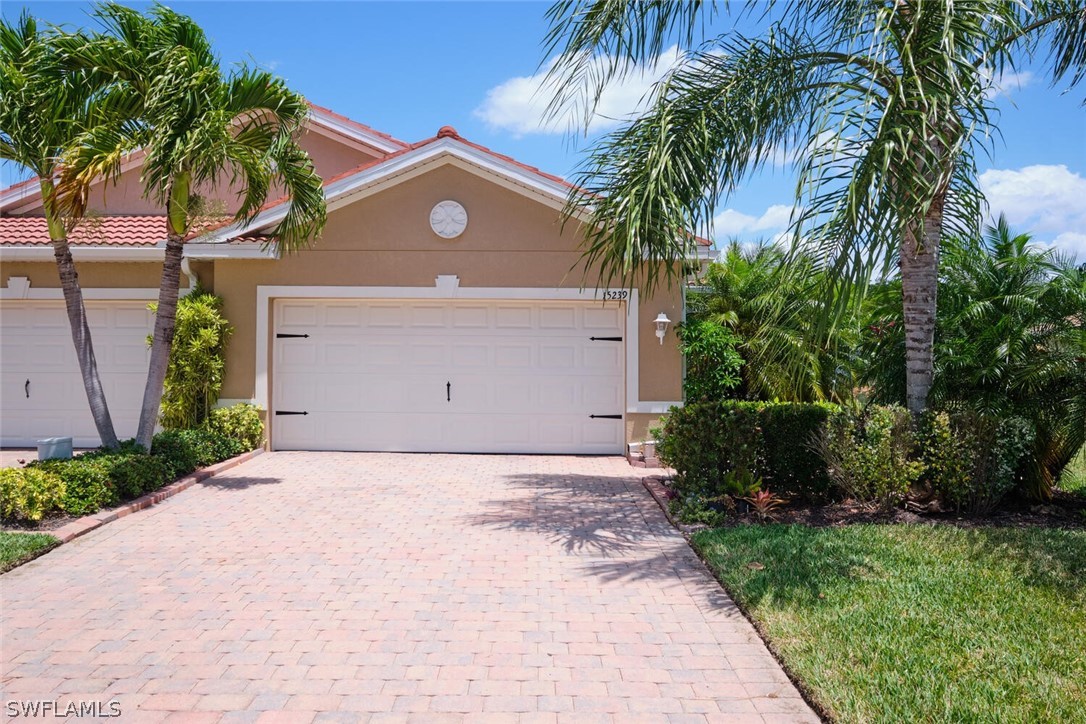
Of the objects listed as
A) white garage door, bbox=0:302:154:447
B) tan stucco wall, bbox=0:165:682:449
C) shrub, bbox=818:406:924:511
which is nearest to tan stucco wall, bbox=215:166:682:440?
tan stucco wall, bbox=0:165:682:449

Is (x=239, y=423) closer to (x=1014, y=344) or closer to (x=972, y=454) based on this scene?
(x=972, y=454)

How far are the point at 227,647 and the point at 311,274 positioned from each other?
802 centimetres

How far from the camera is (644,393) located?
1164 centimetres

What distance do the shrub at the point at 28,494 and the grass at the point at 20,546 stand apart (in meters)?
0.26

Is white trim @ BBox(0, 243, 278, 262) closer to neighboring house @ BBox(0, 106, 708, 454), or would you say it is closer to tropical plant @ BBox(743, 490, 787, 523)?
neighboring house @ BBox(0, 106, 708, 454)

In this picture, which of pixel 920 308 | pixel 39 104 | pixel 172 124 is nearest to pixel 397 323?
pixel 172 124

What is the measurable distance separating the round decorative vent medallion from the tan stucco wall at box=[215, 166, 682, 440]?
10cm

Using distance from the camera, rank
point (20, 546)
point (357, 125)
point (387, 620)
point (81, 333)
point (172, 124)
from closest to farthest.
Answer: point (387, 620)
point (20, 546)
point (172, 124)
point (81, 333)
point (357, 125)

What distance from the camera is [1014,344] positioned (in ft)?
25.3

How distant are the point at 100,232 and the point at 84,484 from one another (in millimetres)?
6235

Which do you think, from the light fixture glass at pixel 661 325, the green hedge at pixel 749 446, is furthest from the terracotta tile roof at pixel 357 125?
the green hedge at pixel 749 446

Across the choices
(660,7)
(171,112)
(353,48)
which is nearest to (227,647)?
(171,112)

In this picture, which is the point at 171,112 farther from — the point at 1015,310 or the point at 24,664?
the point at 1015,310

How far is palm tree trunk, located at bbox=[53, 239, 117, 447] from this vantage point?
8750mm
